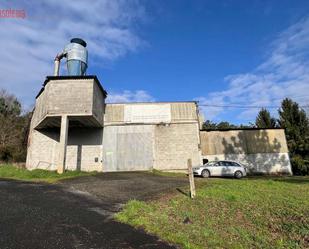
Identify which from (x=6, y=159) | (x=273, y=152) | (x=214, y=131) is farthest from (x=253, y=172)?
(x=6, y=159)

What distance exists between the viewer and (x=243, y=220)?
6578 millimetres

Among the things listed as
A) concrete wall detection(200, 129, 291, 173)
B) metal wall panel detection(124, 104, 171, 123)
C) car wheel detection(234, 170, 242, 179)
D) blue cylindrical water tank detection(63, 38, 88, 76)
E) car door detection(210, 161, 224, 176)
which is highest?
blue cylindrical water tank detection(63, 38, 88, 76)

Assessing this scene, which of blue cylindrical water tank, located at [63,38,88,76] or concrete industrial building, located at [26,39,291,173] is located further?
blue cylindrical water tank, located at [63,38,88,76]

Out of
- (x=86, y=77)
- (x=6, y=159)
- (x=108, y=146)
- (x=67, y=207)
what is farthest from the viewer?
(x=6, y=159)

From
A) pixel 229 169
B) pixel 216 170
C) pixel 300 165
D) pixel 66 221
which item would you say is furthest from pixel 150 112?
pixel 300 165

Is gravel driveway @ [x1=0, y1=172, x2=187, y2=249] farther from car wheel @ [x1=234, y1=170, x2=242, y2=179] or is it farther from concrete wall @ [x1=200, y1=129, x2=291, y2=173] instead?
concrete wall @ [x1=200, y1=129, x2=291, y2=173]

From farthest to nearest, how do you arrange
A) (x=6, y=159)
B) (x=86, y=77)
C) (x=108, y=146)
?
1. (x=6, y=159)
2. (x=108, y=146)
3. (x=86, y=77)

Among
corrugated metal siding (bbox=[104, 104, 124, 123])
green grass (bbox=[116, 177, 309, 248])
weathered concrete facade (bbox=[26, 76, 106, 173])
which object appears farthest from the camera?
corrugated metal siding (bbox=[104, 104, 124, 123])

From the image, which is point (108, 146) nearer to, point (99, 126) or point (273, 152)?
point (99, 126)

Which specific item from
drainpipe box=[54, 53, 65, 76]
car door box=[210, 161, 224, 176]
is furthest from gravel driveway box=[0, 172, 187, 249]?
drainpipe box=[54, 53, 65, 76]

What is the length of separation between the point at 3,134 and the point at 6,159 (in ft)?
11.6

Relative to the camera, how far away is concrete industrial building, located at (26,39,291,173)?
21.5 m

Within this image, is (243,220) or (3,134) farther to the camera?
(3,134)

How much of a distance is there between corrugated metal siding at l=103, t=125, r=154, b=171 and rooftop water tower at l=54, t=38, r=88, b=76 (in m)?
5.84
